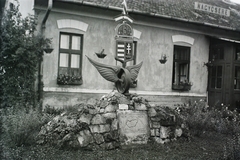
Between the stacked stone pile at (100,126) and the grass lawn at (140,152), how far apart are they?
19 centimetres

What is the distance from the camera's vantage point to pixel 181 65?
11508 millimetres

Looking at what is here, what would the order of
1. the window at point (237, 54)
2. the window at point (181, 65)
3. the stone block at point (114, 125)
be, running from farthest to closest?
the window at point (181, 65), the window at point (237, 54), the stone block at point (114, 125)

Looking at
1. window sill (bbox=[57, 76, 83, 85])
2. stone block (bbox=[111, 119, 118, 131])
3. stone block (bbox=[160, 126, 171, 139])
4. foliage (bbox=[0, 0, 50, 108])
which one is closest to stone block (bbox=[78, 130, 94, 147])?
stone block (bbox=[111, 119, 118, 131])

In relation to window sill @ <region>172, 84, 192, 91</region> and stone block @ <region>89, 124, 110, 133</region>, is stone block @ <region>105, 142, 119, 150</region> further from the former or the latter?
window sill @ <region>172, 84, 192, 91</region>

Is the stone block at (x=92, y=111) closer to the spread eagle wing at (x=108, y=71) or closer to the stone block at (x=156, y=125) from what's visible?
the spread eagle wing at (x=108, y=71)

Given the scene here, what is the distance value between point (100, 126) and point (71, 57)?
13.4 ft

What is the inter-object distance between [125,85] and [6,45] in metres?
3.77

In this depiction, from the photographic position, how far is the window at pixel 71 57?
8.94 m

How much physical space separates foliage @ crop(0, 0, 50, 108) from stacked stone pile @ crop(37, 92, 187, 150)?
8.16ft

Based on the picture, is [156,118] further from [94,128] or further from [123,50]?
[123,50]

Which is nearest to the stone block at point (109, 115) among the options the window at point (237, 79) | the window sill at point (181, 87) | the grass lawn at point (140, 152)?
the grass lawn at point (140, 152)

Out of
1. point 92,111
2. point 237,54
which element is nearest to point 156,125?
point 92,111

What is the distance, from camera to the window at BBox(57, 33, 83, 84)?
8938 millimetres

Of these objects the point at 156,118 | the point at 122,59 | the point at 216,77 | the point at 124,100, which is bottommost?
the point at 156,118
